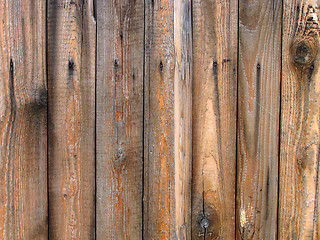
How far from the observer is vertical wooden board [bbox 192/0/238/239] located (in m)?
1.10

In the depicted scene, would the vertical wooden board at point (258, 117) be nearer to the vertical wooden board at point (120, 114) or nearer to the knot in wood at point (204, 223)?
the knot in wood at point (204, 223)

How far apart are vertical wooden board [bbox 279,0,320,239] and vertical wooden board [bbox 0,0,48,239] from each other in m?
0.92

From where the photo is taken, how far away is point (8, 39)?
3.51 ft

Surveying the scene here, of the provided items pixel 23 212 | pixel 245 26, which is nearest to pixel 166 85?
pixel 245 26

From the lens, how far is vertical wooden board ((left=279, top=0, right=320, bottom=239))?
1.08 metres

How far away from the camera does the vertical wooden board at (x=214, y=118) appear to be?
43.1 inches

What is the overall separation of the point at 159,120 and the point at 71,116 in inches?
13.4

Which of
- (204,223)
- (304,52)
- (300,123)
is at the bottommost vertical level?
(204,223)

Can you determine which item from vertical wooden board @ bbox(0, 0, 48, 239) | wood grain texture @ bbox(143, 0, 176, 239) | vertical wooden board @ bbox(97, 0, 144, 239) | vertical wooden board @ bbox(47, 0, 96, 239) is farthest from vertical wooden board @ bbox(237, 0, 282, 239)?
vertical wooden board @ bbox(0, 0, 48, 239)

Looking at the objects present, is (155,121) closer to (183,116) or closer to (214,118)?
(183,116)

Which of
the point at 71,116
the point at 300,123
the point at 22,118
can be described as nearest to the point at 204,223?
the point at 300,123

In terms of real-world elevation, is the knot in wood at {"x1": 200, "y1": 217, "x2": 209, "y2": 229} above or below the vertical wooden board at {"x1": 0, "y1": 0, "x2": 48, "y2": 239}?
below

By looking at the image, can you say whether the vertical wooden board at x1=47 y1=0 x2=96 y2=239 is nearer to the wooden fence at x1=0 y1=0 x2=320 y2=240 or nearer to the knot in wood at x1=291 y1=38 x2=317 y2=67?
the wooden fence at x1=0 y1=0 x2=320 y2=240

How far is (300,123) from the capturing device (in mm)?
1097
